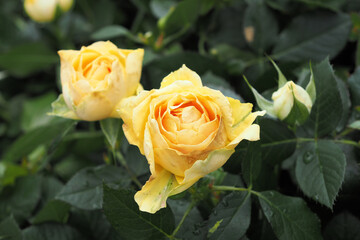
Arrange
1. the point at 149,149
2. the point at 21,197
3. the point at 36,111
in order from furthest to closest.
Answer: the point at 36,111, the point at 21,197, the point at 149,149

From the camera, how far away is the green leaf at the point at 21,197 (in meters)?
0.81

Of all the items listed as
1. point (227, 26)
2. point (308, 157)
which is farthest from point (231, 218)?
point (227, 26)

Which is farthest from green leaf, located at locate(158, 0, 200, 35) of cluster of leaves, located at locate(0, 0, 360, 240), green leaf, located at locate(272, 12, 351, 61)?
green leaf, located at locate(272, 12, 351, 61)

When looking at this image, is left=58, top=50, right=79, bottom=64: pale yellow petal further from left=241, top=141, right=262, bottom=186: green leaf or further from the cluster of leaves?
left=241, top=141, right=262, bottom=186: green leaf

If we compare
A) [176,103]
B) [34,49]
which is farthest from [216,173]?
[34,49]

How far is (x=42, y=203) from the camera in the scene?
0.83 meters

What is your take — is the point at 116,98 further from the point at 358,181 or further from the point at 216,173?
the point at 358,181

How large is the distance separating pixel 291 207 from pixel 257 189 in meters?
0.06

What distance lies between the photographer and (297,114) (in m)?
0.58

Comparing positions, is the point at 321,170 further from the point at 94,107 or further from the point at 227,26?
the point at 227,26

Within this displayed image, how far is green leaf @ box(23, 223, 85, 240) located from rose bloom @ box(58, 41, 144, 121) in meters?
0.24

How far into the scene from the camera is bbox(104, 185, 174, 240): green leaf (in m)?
0.52

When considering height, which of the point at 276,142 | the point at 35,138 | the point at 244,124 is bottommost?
the point at 35,138

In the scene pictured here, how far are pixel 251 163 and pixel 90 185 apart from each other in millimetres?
281
